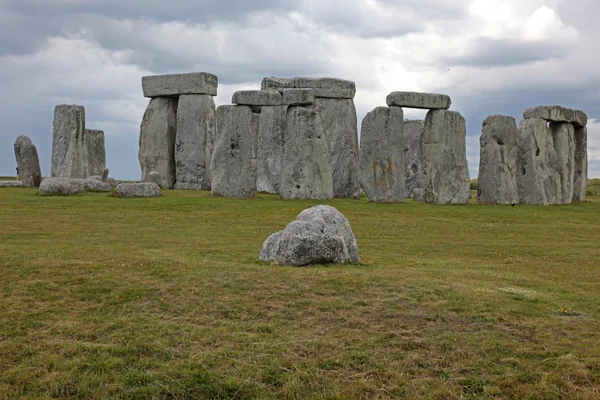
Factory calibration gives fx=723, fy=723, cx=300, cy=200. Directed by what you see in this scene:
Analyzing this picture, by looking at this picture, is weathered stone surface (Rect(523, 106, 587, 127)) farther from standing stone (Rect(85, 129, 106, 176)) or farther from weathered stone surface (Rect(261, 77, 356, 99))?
standing stone (Rect(85, 129, 106, 176))

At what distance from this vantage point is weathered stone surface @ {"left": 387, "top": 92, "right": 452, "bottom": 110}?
28.2 meters

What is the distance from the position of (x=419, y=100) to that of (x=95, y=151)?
65.8 ft

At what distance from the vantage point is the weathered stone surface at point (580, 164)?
35.5 meters

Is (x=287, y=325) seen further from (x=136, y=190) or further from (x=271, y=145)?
(x=271, y=145)

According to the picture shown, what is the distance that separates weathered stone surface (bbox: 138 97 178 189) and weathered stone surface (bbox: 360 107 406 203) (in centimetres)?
1194

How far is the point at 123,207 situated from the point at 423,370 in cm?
1755

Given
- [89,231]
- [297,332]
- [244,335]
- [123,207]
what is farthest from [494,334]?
[123,207]

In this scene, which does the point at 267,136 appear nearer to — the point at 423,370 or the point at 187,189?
the point at 187,189

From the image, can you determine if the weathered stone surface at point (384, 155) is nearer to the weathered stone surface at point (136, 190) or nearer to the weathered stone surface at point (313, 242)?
the weathered stone surface at point (136, 190)

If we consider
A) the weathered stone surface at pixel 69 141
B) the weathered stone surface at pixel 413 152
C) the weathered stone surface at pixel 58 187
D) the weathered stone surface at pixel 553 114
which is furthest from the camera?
the weathered stone surface at pixel 413 152

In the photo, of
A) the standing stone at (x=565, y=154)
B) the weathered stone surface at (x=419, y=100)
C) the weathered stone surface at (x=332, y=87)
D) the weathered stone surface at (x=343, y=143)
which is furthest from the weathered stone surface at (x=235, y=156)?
the standing stone at (x=565, y=154)

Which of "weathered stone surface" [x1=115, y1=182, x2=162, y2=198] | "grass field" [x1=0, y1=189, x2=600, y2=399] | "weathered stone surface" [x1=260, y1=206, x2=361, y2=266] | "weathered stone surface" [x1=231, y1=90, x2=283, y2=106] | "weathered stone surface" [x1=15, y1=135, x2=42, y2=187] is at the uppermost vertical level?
"weathered stone surface" [x1=231, y1=90, x2=283, y2=106]

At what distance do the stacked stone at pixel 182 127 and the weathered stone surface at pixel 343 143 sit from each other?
19.2 feet

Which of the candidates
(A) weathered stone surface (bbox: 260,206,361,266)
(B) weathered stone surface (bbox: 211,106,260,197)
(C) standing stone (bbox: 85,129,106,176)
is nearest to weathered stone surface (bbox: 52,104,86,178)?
(C) standing stone (bbox: 85,129,106,176)
